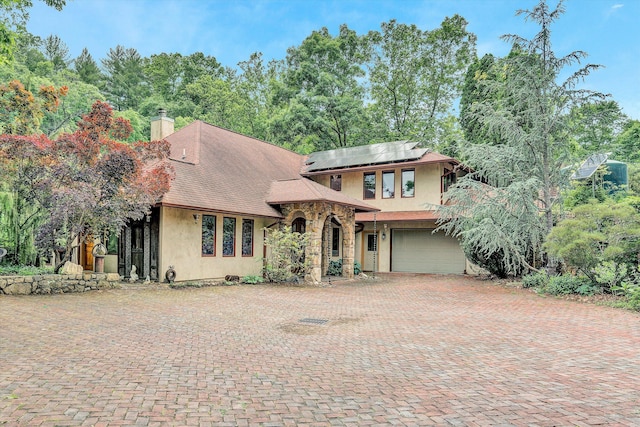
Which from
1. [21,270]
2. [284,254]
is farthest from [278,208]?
[21,270]

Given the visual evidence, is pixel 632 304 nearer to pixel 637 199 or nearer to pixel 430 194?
pixel 637 199

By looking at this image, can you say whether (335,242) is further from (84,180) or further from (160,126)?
(84,180)

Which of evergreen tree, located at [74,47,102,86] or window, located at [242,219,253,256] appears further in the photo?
evergreen tree, located at [74,47,102,86]

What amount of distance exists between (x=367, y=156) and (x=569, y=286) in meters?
12.1

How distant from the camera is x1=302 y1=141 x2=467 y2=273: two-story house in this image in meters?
20.0

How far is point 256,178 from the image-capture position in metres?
18.1

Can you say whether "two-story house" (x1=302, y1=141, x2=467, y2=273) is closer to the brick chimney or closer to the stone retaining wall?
the brick chimney

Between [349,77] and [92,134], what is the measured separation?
26.5 meters

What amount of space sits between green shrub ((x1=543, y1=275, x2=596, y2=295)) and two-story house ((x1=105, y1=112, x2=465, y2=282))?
6.34 m

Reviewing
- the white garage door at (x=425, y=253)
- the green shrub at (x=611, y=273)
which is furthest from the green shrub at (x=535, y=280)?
the white garage door at (x=425, y=253)

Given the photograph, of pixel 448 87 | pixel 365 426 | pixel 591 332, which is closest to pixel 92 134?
pixel 365 426

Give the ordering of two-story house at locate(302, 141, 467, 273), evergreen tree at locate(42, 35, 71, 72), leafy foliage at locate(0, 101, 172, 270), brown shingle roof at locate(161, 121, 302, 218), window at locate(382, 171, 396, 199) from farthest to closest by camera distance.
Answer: evergreen tree at locate(42, 35, 71, 72) → window at locate(382, 171, 396, 199) → two-story house at locate(302, 141, 467, 273) → brown shingle roof at locate(161, 121, 302, 218) → leafy foliage at locate(0, 101, 172, 270)

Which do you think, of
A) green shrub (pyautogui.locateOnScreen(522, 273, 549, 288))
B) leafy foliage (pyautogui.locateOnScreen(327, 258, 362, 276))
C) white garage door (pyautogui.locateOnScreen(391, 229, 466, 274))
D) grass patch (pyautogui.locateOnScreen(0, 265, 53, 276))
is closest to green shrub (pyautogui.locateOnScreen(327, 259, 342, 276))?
leafy foliage (pyautogui.locateOnScreen(327, 258, 362, 276))

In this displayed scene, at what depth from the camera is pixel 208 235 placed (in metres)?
14.6
